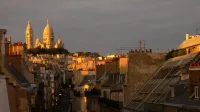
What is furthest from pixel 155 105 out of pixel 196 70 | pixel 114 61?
pixel 114 61

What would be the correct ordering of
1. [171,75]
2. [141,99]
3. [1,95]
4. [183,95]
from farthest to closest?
1. [141,99]
2. [171,75]
3. [183,95]
4. [1,95]

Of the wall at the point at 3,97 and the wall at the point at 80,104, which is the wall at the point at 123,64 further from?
the wall at the point at 80,104

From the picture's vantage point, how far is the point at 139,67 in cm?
5384

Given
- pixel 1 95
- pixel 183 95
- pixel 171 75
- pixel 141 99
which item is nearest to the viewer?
pixel 1 95

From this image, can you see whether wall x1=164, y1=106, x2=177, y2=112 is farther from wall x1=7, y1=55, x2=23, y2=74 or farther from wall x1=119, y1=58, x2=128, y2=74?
wall x1=119, y1=58, x2=128, y2=74

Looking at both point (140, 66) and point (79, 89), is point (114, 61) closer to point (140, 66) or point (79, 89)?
point (140, 66)

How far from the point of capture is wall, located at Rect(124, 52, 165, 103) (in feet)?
175

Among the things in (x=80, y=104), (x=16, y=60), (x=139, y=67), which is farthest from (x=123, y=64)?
(x=80, y=104)

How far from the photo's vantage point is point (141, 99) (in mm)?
44938

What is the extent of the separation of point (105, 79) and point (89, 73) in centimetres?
4028

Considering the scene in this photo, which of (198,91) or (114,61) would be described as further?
(114,61)

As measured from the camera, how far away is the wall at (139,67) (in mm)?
53312

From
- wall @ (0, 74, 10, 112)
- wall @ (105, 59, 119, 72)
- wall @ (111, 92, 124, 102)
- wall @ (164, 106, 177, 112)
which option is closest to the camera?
wall @ (0, 74, 10, 112)

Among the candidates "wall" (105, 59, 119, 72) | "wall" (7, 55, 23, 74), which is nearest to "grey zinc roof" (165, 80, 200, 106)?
"wall" (7, 55, 23, 74)
